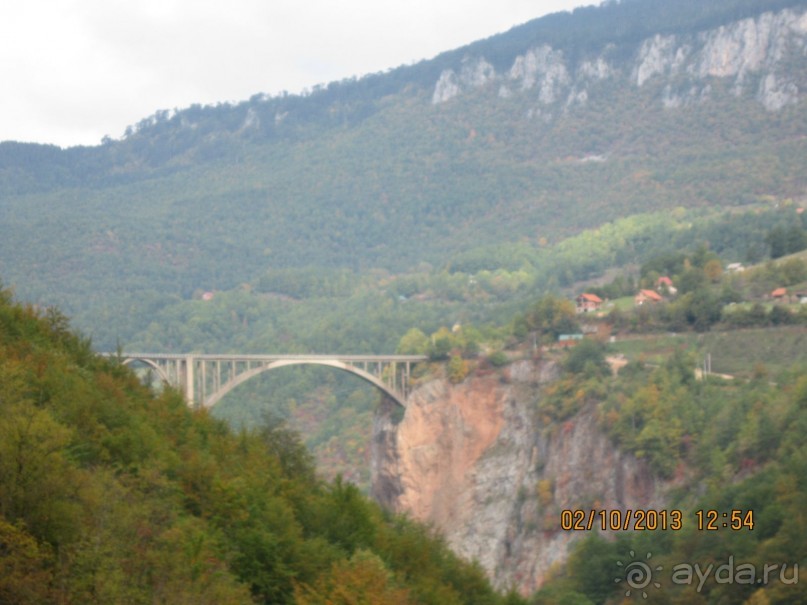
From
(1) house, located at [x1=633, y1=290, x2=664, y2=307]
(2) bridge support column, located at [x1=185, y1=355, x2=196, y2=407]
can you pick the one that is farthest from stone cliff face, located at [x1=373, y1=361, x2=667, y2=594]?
(2) bridge support column, located at [x1=185, y1=355, x2=196, y2=407]

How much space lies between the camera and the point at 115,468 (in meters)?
27.4

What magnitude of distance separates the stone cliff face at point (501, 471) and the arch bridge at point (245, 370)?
163 centimetres

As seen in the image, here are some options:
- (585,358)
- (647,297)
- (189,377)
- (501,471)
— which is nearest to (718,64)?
(647,297)

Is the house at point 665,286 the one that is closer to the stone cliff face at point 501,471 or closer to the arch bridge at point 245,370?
the stone cliff face at point 501,471

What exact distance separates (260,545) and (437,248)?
147011mm

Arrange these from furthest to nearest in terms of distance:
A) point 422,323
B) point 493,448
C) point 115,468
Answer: point 422,323, point 493,448, point 115,468

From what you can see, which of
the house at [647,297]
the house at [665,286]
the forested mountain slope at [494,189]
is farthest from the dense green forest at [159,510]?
the forested mountain slope at [494,189]

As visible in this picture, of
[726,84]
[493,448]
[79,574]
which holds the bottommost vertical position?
[493,448]

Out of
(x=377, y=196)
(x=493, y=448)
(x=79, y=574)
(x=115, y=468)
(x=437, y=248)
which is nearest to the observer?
(x=79, y=574)

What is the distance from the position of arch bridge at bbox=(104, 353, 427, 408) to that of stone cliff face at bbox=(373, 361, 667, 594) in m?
1.63

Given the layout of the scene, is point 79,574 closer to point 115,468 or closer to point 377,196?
point 115,468

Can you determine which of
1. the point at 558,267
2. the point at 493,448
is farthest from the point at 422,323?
the point at 493,448

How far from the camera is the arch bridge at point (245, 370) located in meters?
64.8

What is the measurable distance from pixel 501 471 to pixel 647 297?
13997 millimetres
